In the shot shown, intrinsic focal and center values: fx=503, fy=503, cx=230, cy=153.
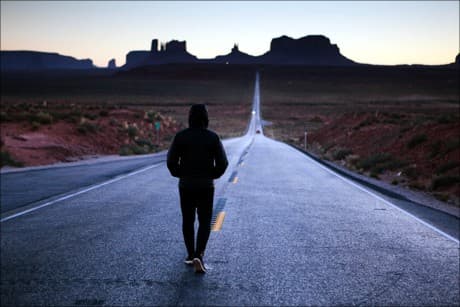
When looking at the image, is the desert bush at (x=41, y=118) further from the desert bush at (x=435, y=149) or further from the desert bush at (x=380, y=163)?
the desert bush at (x=435, y=149)

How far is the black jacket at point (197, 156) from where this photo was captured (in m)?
5.31

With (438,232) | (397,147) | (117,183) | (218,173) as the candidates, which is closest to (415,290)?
(218,173)

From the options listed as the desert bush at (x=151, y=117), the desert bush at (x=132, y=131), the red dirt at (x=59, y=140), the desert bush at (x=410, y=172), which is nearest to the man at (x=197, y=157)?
the desert bush at (x=410, y=172)

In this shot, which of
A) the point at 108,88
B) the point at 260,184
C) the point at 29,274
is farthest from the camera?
the point at 108,88

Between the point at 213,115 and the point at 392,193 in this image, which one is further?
the point at 213,115

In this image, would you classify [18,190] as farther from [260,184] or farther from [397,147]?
[397,147]

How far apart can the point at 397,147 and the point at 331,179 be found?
28.8ft

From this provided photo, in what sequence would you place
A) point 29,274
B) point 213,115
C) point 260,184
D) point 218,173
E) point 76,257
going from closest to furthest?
point 218,173 < point 29,274 < point 76,257 < point 260,184 < point 213,115

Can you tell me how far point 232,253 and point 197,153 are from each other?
2188 mm

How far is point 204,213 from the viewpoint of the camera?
18.2ft

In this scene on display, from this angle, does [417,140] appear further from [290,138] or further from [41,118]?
[290,138]

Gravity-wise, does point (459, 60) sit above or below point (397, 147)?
above

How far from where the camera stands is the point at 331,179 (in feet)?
56.9

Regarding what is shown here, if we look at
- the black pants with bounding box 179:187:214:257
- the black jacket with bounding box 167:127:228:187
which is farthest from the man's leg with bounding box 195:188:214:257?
the black jacket with bounding box 167:127:228:187
